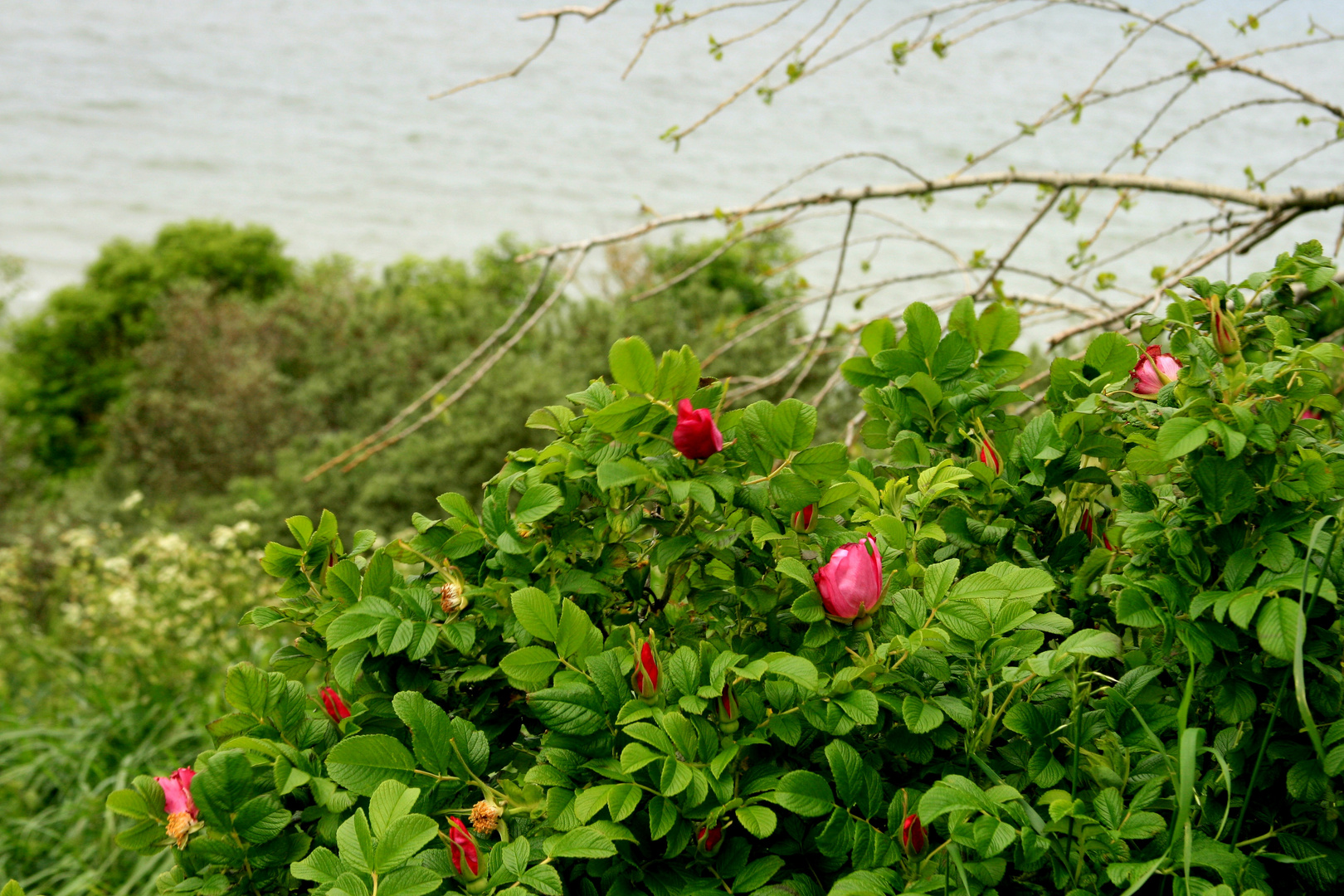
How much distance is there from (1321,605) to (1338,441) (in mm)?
145

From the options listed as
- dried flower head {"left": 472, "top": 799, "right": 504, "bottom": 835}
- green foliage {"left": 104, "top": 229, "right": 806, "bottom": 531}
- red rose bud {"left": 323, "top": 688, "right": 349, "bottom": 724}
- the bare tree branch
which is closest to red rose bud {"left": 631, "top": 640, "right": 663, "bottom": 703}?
dried flower head {"left": 472, "top": 799, "right": 504, "bottom": 835}

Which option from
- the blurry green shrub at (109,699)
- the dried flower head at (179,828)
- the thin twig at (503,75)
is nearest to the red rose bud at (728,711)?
the dried flower head at (179,828)

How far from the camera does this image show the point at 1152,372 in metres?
0.79

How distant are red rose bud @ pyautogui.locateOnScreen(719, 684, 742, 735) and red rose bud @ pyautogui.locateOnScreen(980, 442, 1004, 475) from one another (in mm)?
314

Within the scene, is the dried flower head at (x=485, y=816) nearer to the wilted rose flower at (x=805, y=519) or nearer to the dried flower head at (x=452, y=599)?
the dried flower head at (x=452, y=599)

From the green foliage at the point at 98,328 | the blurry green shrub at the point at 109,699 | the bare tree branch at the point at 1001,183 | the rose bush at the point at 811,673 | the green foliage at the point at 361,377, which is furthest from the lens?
the green foliage at the point at 98,328

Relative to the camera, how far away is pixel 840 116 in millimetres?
8984

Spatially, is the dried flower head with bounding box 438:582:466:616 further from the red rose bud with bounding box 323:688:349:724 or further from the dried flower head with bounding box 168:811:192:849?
the dried flower head with bounding box 168:811:192:849

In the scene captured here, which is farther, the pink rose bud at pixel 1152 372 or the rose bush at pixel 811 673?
the pink rose bud at pixel 1152 372

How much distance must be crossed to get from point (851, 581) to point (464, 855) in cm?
33

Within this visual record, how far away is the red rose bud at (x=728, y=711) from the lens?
64 cm

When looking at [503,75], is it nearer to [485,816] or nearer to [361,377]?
[485,816]

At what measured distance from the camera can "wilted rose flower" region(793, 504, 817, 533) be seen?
2.26 ft

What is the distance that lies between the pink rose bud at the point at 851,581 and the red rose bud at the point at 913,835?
0.14 meters
